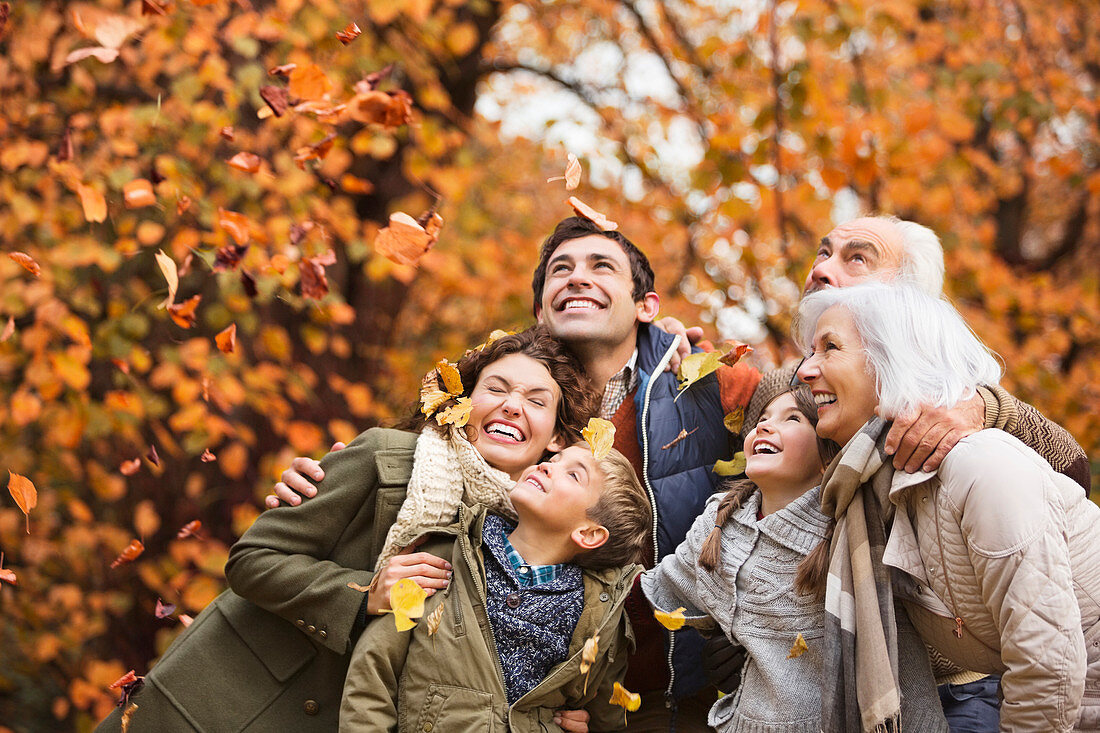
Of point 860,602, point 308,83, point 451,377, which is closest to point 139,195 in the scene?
point 308,83

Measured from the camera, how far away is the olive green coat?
244cm

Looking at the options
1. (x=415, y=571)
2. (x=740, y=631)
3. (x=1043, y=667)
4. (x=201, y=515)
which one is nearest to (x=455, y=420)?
(x=415, y=571)

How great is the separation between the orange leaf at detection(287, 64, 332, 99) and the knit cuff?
7.23 feet

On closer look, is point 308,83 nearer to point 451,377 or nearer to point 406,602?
point 451,377

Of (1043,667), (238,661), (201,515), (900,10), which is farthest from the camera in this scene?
(900,10)

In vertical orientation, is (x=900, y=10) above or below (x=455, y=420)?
above

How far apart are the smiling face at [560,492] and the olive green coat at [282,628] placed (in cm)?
34

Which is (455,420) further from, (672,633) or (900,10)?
(900,10)

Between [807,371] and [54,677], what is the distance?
522 centimetres

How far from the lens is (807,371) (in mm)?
2340

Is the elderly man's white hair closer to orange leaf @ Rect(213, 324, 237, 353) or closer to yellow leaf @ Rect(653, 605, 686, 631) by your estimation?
yellow leaf @ Rect(653, 605, 686, 631)

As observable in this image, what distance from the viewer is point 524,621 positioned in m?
2.33

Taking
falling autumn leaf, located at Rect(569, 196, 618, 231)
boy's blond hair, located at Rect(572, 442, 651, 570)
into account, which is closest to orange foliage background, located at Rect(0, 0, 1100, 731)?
falling autumn leaf, located at Rect(569, 196, 618, 231)

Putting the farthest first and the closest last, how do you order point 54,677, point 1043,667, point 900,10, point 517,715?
point 900,10, point 54,677, point 517,715, point 1043,667
